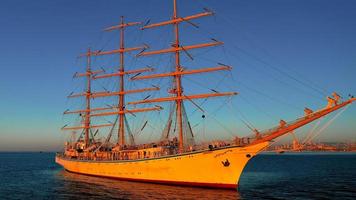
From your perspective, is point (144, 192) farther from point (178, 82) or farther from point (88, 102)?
point (88, 102)

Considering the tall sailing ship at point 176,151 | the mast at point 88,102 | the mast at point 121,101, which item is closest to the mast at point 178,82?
the tall sailing ship at point 176,151

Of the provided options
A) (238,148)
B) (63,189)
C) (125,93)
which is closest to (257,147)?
(238,148)

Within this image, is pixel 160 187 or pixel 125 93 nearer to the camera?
pixel 160 187

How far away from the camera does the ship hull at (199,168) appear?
98.2 ft

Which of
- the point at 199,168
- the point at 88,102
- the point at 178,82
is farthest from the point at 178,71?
the point at 88,102

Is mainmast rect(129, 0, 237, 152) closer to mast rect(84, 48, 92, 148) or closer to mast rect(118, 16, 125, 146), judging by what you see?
mast rect(118, 16, 125, 146)

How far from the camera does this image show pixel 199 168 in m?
31.3

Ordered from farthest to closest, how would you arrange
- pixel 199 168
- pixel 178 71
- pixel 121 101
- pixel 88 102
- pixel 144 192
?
1. pixel 88 102
2. pixel 121 101
3. pixel 178 71
4. pixel 199 168
5. pixel 144 192

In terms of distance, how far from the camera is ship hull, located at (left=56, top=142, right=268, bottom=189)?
29938 millimetres

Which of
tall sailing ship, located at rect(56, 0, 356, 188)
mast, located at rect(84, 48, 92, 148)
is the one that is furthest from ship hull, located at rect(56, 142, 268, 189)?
mast, located at rect(84, 48, 92, 148)

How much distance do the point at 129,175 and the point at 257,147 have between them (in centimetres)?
1619

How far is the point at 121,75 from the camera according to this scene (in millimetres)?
53656

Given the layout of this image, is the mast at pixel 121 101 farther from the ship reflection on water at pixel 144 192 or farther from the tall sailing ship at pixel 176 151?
the ship reflection on water at pixel 144 192

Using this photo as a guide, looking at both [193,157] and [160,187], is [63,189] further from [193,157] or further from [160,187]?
[193,157]
